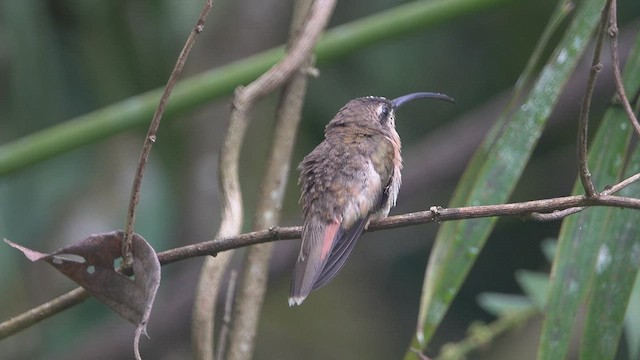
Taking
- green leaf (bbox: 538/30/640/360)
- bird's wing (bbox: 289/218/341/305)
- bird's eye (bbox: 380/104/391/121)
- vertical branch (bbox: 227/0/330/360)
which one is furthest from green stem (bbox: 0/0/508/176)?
green leaf (bbox: 538/30/640/360)

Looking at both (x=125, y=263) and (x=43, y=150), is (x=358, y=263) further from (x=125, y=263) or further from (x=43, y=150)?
(x=125, y=263)

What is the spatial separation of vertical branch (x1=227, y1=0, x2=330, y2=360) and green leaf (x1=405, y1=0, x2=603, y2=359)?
1.94 ft

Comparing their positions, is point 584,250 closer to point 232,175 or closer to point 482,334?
point 232,175

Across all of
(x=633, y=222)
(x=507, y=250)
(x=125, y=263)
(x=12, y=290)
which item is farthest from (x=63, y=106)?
(x=507, y=250)

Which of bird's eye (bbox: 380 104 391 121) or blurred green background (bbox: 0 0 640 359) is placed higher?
blurred green background (bbox: 0 0 640 359)

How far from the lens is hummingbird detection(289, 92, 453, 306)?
2719 millimetres

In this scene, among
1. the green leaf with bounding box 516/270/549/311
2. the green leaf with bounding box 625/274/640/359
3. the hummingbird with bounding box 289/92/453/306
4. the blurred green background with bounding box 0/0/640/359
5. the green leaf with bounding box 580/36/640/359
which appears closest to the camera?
the green leaf with bounding box 580/36/640/359

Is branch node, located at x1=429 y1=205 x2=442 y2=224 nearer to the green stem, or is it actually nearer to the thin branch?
the thin branch

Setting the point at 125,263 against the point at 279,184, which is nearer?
the point at 125,263

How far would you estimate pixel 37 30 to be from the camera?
3.93m

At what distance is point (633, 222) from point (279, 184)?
116 centimetres

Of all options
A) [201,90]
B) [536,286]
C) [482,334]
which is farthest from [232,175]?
[482,334]

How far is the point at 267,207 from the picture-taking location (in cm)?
310

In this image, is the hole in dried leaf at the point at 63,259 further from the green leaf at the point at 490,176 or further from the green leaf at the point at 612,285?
the green leaf at the point at 612,285
